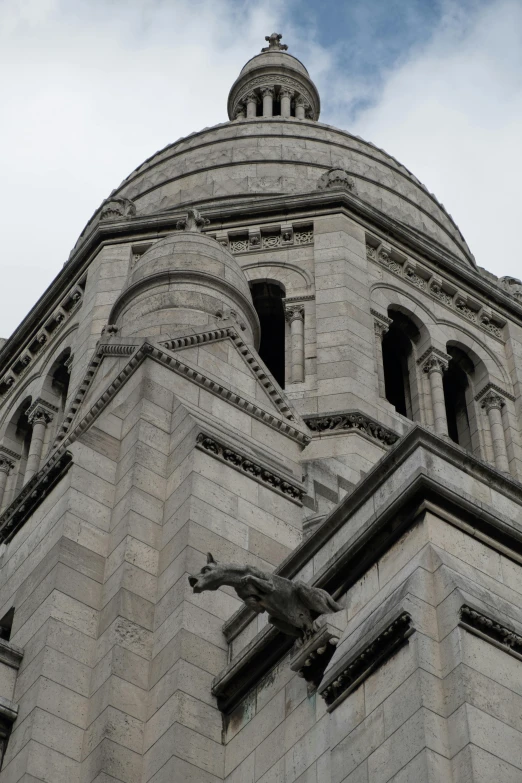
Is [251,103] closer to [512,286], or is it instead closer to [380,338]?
[512,286]

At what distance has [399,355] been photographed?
3772 centimetres

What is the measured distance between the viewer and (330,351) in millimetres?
33562

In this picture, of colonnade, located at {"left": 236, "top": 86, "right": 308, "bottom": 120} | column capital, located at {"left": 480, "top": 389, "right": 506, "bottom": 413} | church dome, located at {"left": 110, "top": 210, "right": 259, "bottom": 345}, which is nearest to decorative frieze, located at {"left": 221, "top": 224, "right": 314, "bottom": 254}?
column capital, located at {"left": 480, "top": 389, "right": 506, "bottom": 413}

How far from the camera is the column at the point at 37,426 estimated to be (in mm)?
35781

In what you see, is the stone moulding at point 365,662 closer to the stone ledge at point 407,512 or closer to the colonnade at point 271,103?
the stone ledge at point 407,512

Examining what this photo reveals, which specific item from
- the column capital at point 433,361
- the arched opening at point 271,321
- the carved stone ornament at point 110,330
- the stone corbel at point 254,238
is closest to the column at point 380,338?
the column capital at point 433,361

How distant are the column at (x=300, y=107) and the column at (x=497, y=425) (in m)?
16.4

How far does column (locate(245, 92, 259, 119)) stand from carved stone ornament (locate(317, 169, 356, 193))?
449 inches

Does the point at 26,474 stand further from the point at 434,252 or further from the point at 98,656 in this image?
the point at 98,656

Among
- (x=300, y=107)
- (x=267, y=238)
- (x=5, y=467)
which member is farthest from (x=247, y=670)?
(x=300, y=107)

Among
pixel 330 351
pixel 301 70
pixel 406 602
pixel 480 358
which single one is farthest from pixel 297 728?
pixel 301 70

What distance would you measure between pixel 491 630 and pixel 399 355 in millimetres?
22647

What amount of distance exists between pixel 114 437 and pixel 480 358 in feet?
57.9

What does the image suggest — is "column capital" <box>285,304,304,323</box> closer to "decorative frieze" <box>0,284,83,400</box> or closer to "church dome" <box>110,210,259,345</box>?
"decorative frieze" <box>0,284,83,400</box>
